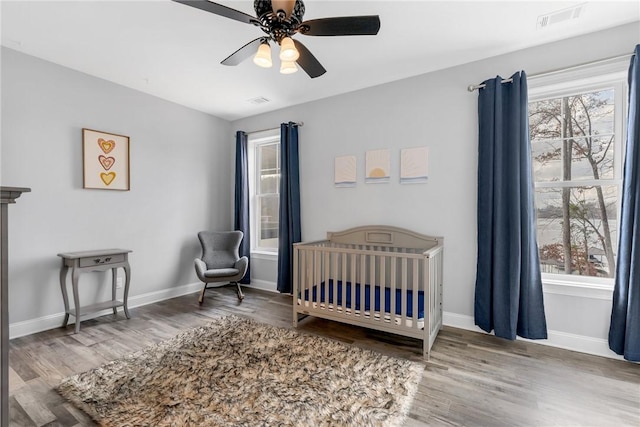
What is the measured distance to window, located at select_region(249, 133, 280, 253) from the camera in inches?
169

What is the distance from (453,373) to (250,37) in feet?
9.89

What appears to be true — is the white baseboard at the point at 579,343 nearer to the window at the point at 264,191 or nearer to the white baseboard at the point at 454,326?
the white baseboard at the point at 454,326

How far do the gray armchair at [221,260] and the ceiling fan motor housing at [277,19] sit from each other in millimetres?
2756

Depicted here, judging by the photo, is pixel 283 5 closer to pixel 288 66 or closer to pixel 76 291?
pixel 288 66

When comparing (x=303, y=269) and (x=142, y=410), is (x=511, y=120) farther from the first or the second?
(x=142, y=410)

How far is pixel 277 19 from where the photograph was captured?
5.14 feet

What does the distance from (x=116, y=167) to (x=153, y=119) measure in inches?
30.4

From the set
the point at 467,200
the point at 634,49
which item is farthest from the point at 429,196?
the point at 634,49

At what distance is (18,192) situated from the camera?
3.23 feet

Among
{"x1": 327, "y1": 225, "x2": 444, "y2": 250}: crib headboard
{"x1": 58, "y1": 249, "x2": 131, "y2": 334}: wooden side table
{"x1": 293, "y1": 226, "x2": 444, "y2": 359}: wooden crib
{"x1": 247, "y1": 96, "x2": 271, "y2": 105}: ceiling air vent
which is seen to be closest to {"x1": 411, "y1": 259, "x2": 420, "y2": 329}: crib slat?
{"x1": 293, "y1": 226, "x2": 444, "y2": 359}: wooden crib

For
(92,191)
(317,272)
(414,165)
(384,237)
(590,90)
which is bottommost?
(317,272)

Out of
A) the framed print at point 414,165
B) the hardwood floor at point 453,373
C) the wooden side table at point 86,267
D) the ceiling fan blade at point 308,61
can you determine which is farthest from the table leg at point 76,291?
the framed print at point 414,165

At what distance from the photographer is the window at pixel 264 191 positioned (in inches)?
169

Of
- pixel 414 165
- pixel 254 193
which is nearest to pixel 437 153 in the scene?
pixel 414 165
